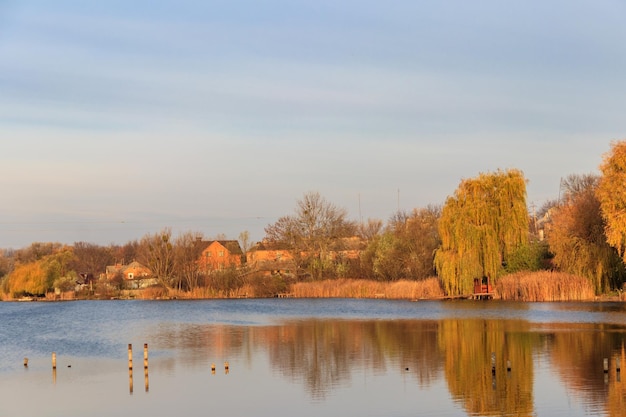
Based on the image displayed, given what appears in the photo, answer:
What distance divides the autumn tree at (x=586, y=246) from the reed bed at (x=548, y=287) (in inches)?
22.7

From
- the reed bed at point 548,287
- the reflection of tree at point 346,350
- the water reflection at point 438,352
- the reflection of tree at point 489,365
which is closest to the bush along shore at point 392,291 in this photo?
the reed bed at point 548,287

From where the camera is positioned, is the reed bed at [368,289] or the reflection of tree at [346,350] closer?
the reflection of tree at [346,350]

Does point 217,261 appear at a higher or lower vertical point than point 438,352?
higher

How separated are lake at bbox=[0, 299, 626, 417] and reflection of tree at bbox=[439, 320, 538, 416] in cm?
6

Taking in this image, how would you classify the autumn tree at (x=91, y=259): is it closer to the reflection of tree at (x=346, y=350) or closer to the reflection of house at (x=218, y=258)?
the reflection of house at (x=218, y=258)

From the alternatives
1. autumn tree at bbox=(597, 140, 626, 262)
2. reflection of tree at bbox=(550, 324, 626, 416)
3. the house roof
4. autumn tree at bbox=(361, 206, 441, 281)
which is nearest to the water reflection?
reflection of tree at bbox=(550, 324, 626, 416)

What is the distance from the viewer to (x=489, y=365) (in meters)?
31.1

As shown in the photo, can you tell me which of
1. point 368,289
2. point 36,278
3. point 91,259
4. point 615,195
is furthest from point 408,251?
point 91,259

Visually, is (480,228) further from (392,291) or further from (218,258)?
(218,258)

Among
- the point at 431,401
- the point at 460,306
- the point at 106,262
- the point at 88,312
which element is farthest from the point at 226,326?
the point at 106,262

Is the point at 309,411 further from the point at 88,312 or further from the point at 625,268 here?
the point at 88,312

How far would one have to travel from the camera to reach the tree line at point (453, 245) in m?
61.8

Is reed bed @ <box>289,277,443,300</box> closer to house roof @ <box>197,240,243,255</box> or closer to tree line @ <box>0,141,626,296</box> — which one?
tree line @ <box>0,141,626,296</box>

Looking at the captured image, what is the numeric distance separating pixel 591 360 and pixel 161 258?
6923cm
